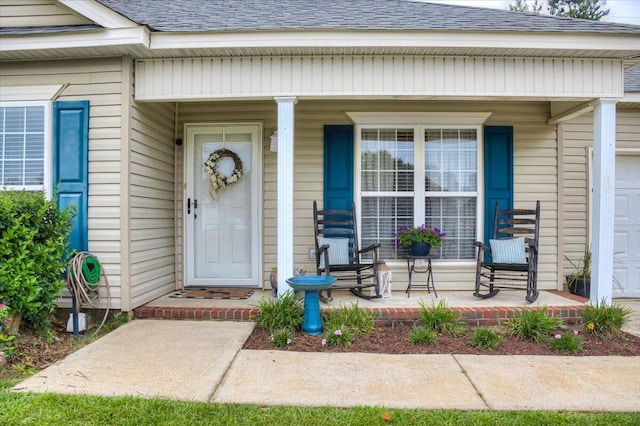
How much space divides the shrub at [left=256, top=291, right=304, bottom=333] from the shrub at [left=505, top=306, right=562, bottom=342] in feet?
5.89

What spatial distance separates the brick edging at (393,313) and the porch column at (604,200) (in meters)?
0.34

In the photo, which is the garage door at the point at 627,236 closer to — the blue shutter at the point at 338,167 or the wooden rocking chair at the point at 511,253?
the wooden rocking chair at the point at 511,253

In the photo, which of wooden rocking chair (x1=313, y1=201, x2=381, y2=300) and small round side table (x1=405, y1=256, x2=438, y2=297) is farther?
small round side table (x1=405, y1=256, x2=438, y2=297)

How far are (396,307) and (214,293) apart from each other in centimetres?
203

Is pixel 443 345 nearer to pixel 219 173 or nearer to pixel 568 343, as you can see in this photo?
pixel 568 343

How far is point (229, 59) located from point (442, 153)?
2551mm

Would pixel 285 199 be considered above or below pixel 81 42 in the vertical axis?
below

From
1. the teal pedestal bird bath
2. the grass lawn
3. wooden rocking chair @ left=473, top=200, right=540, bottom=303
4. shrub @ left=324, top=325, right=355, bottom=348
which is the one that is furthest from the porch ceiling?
the grass lawn

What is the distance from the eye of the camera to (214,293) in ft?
16.0

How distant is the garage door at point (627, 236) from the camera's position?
552 centimetres

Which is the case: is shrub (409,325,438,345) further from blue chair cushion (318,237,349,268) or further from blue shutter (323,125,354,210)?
blue shutter (323,125,354,210)

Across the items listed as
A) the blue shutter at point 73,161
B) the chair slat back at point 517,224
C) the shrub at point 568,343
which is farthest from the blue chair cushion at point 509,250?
the blue shutter at point 73,161

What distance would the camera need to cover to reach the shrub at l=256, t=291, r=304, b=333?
3.76 metres

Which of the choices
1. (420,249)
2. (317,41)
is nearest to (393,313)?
(420,249)
